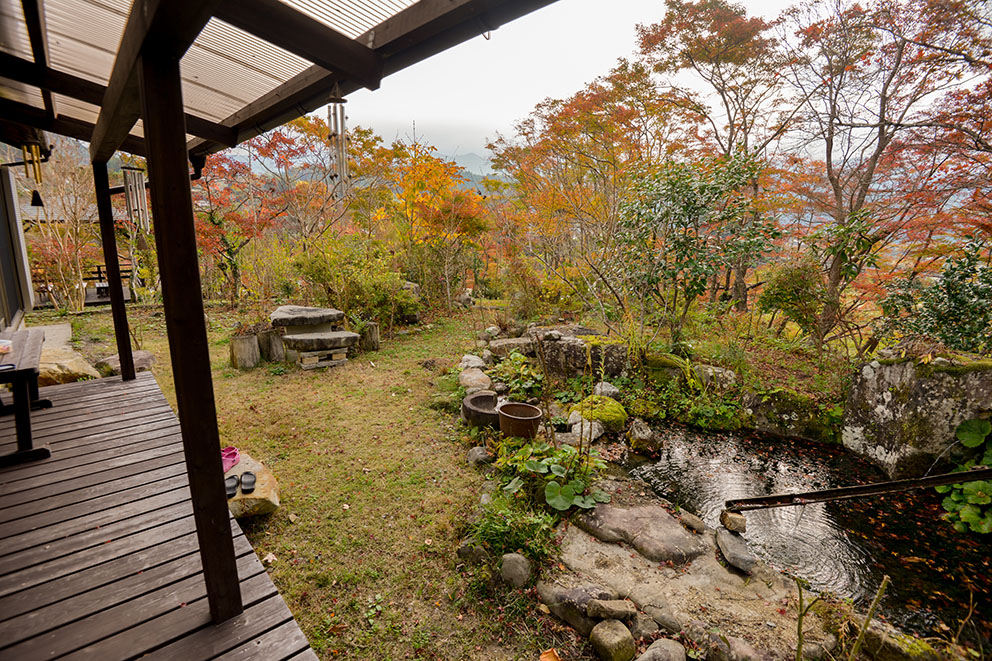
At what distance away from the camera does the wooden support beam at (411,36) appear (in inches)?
49.3

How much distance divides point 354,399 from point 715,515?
4332 millimetres

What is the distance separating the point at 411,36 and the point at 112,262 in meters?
4.02

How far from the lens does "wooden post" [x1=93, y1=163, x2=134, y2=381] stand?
349 cm

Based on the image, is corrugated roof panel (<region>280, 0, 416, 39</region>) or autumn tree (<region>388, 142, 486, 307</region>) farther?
autumn tree (<region>388, 142, 486, 307</region>)

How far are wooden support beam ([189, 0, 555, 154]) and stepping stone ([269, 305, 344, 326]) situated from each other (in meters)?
4.60

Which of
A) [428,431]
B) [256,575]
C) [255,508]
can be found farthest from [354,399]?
[256,575]

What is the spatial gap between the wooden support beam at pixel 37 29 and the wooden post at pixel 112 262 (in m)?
1.39

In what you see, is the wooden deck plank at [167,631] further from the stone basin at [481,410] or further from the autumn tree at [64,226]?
the autumn tree at [64,226]

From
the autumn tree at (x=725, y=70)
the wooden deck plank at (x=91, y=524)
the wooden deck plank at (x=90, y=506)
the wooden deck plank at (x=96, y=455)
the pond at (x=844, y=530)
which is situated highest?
the autumn tree at (x=725, y=70)

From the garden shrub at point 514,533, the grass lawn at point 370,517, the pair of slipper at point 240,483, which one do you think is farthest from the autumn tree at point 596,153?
the pair of slipper at point 240,483

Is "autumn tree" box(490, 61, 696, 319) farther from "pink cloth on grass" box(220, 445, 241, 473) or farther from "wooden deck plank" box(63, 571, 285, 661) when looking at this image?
"wooden deck plank" box(63, 571, 285, 661)

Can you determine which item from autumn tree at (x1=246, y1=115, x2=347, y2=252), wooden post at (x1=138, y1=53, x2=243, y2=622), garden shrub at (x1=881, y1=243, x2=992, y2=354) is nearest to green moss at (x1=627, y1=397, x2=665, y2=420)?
garden shrub at (x1=881, y1=243, x2=992, y2=354)

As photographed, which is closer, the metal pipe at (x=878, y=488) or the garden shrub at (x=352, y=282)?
the metal pipe at (x=878, y=488)

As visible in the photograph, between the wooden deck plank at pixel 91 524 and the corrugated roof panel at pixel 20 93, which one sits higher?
the corrugated roof panel at pixel 20 93
